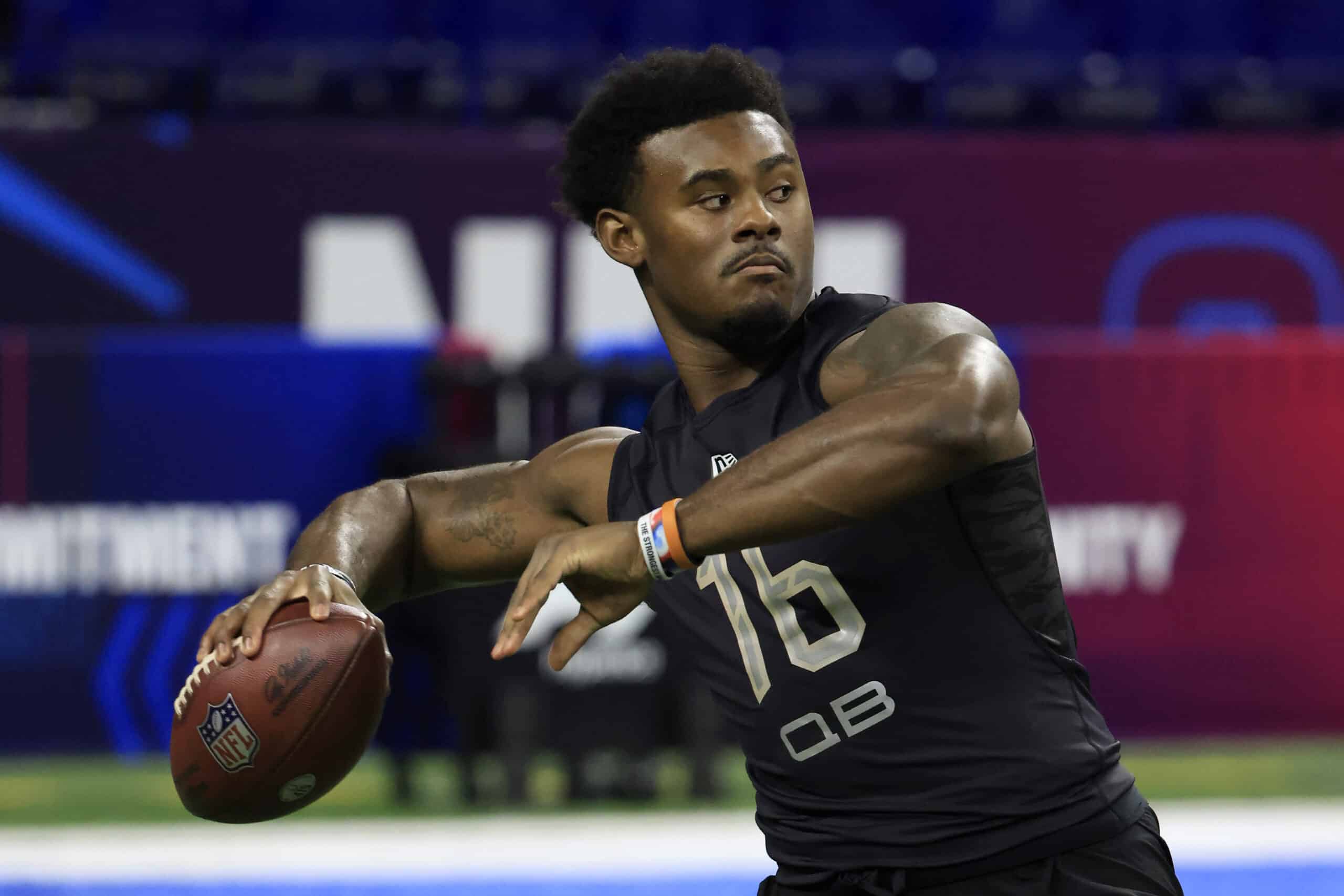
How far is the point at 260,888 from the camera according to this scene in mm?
4781

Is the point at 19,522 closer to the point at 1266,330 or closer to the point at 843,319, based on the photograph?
the point at 843,319

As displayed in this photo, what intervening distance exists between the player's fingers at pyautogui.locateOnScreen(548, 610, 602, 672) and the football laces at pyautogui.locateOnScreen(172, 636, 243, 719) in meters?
0.46

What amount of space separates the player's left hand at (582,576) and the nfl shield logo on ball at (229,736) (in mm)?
438

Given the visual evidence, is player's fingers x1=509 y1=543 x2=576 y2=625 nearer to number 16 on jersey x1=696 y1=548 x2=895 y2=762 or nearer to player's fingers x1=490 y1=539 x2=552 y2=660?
player's fingers x1=490 y1=539 x2=552 y2=660

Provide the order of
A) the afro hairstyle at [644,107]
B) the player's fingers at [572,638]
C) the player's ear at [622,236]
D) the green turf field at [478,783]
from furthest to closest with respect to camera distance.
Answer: the green turf field at [478,783], the player's ear at [622,236], the afro hairstyle at [644,107], the player's fingers at [572,638]

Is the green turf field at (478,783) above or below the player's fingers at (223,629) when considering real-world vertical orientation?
below

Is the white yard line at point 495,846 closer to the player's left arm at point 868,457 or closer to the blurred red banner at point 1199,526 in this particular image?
the blurred red banner at point 1199,526

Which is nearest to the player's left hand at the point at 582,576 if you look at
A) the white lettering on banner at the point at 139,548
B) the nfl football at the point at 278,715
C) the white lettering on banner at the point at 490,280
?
the nfl football at the point at 278,715

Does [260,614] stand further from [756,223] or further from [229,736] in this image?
[756,223]

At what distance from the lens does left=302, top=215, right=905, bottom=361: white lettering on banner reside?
24.0 feet

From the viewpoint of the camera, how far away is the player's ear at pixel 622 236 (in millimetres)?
2697

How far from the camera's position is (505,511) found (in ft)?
9.32

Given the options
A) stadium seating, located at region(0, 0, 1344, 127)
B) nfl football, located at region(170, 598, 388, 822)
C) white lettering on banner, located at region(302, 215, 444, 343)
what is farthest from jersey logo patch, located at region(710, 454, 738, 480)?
stadium seating, located at region(0, 0, 1344, 127)

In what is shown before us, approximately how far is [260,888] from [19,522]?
199 cm
